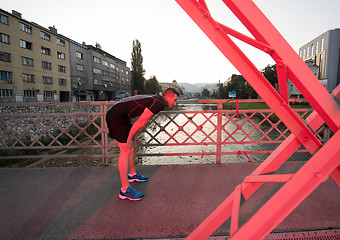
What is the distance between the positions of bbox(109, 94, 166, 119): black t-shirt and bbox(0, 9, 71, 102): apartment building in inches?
1272

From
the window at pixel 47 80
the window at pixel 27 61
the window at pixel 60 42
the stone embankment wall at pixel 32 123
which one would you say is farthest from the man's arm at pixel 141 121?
the window at pixel 60 42

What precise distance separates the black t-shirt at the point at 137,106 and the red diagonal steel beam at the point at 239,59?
157cm

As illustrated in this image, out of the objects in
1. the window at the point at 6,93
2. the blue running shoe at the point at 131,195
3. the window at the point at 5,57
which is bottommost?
the blue running shoe at the point at 131,195

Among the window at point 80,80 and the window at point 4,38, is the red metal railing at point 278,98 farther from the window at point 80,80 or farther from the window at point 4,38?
the window at point 80,80

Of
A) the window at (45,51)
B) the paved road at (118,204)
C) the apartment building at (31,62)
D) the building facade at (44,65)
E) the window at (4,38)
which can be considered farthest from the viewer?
the window at (45,51)

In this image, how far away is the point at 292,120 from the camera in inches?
42.1

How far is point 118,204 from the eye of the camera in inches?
103

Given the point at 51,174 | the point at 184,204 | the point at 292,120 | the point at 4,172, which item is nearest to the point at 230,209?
the point at 292,120

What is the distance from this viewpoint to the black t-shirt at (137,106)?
2537 mm

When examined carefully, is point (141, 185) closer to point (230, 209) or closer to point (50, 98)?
point (230, 209)

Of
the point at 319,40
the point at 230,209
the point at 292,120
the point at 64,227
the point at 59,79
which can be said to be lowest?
the point at 64,227

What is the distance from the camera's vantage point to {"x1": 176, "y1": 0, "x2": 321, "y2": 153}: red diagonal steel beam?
103cm

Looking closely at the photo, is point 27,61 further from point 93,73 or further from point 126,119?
point 126,119

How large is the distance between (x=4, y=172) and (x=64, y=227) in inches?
107
